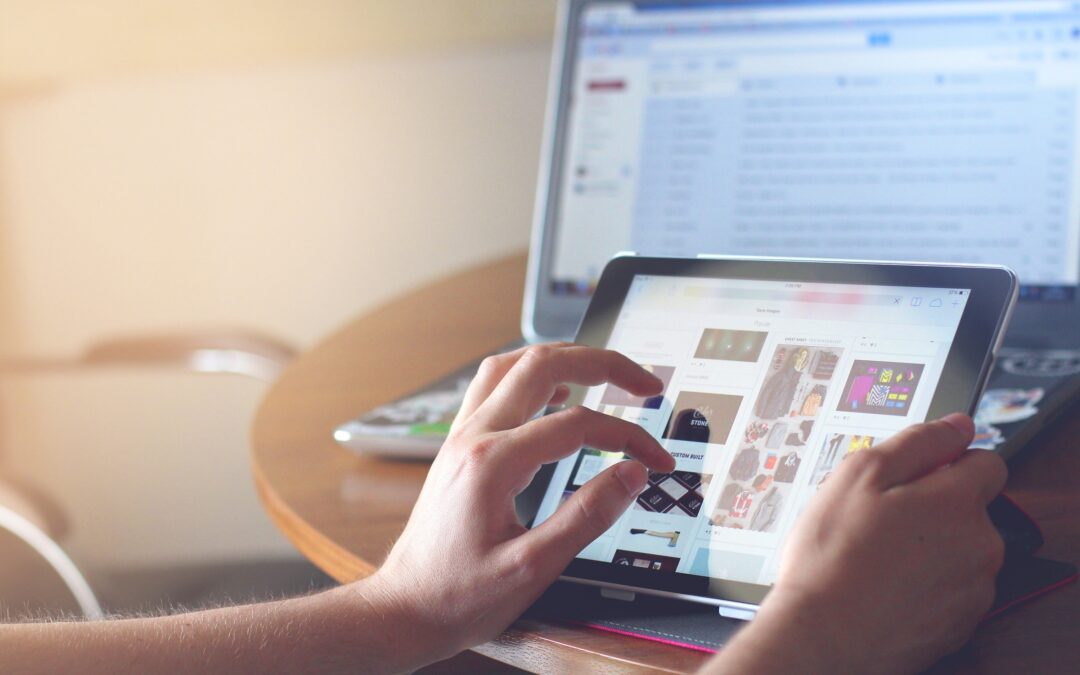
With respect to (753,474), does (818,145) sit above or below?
above

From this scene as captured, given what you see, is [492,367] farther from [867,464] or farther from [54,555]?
[54,555]

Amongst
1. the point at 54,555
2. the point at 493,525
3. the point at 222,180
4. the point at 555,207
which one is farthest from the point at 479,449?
the point at 222,180

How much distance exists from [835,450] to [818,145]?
0.48m

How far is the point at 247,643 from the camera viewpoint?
56 cm

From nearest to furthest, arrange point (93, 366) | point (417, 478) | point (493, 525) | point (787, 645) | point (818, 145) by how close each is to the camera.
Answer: point (787, 645), point (493, 525), point (417, 478), point (818, 145), point (93, 366)

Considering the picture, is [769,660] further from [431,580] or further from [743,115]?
[743,115]

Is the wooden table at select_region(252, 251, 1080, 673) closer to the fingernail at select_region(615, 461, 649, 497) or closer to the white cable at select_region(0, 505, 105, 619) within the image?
the fingernail at select_region(615, 461, 649, 497)

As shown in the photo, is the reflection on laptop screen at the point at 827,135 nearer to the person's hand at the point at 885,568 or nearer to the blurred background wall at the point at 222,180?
the person's hand at the point at 885,568

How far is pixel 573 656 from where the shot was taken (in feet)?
1.69

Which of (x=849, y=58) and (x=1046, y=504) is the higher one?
(x=849, y=58)

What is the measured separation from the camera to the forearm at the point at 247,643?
54 cm

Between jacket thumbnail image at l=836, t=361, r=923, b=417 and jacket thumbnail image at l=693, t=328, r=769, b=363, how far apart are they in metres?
0.06

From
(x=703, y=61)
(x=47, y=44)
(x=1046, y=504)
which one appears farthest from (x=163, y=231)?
(x=1046, y=504)

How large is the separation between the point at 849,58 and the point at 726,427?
0.52 m
